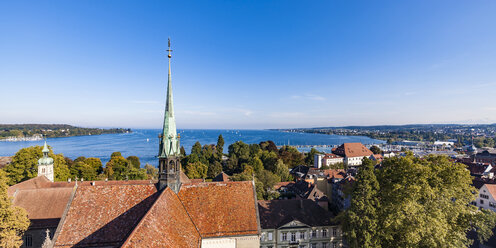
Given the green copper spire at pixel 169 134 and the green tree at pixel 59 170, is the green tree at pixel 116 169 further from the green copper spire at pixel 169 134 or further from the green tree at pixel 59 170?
the green copper spire at pixel 169 134

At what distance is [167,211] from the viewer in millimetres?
15852

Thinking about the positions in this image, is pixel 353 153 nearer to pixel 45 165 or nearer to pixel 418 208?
pixel 418 208

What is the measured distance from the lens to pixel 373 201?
858 inches

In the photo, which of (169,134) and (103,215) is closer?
(103,215)

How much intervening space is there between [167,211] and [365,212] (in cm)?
1808

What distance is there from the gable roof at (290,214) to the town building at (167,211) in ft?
39.1

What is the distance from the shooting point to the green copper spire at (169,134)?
19.5 meters

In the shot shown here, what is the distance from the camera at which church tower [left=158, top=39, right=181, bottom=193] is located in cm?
1928

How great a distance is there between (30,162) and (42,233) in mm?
28658

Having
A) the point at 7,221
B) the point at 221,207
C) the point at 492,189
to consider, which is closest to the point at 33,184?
the point at 7,221

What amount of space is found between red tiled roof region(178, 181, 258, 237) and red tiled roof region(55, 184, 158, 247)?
10.6 feet

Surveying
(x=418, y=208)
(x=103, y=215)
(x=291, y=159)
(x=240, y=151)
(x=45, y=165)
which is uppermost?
(x=103, y=215)

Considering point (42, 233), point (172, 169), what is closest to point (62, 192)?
point (42, 233)

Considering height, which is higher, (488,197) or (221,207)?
(221,207)
